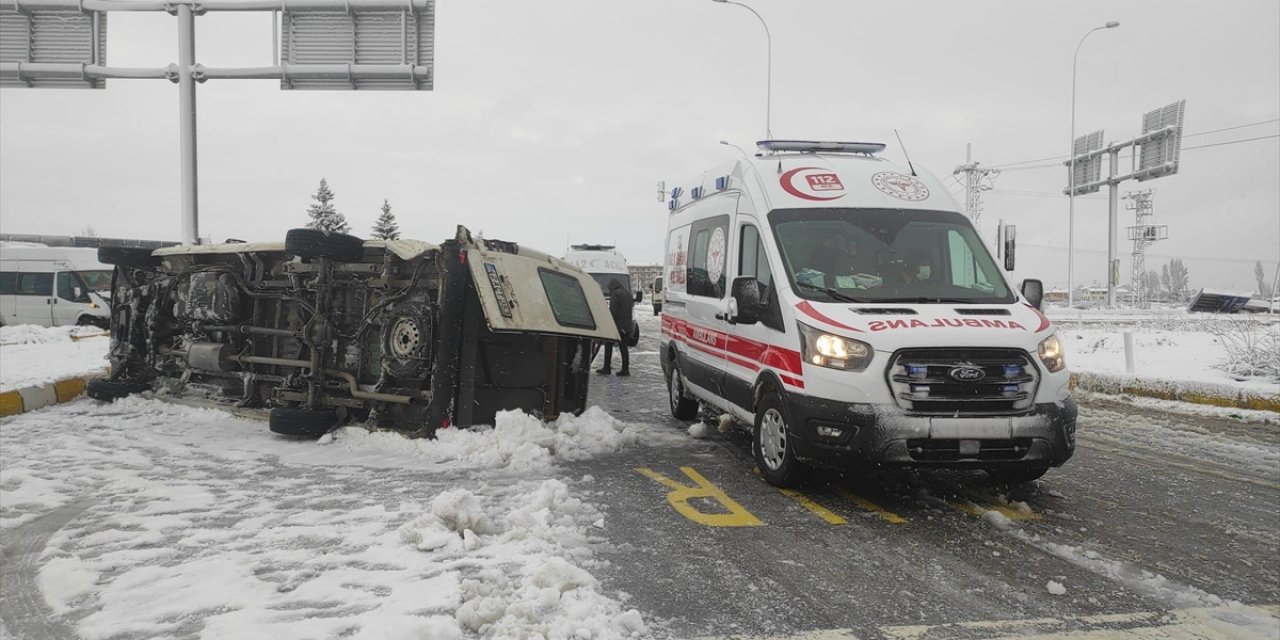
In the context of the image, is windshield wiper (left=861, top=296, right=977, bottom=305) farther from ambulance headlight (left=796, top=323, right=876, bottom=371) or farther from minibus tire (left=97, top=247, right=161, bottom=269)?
minibus tire (left=97, top=247, right=161, bottom=269)

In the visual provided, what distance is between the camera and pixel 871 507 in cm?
512

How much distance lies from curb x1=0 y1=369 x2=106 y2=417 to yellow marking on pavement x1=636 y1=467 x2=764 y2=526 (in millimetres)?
7135

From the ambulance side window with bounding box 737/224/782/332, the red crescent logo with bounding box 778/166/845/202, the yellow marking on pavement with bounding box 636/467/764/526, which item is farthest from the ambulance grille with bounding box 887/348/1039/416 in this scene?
the red crescent logo with bounding box 778/166/845/202

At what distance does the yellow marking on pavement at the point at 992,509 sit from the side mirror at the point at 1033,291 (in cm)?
171

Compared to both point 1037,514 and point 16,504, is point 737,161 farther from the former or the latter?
point 16,504

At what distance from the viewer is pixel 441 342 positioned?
256 inches

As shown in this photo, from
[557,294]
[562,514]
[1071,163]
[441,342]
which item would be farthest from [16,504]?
[1071,163]

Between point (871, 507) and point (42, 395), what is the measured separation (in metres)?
9.21

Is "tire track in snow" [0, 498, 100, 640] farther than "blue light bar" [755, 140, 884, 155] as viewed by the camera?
No

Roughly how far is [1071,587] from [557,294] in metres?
4.98

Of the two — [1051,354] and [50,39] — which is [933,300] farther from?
[50,39]

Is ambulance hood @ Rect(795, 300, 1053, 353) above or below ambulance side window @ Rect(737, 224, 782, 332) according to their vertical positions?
below

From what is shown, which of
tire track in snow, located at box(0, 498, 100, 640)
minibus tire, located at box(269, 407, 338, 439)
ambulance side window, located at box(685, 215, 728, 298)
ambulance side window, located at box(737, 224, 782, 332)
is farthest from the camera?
ambulance side window, located at box(685, 215, 728, 298)

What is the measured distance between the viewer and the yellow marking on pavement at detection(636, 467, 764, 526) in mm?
4827
